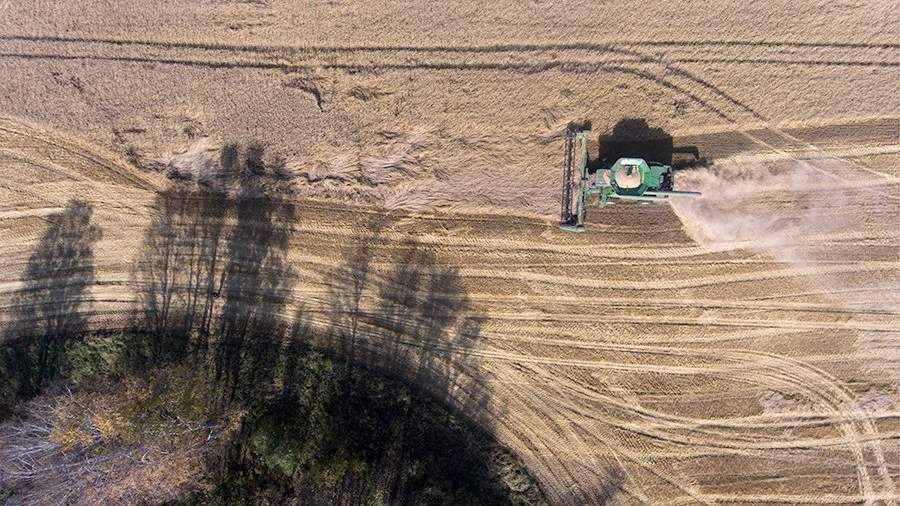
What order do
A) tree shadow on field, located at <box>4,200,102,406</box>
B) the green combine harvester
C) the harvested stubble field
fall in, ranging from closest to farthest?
the green combine harvester
the harvested stubble field
tree shadow on field, located at <box>4,200,102,406</box>

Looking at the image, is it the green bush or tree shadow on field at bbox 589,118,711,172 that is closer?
tree shadow on field at bbox 589,118,711,172

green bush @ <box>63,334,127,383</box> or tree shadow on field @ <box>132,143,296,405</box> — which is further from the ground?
tree shadow on field @ <box>132,143,296,405</box>

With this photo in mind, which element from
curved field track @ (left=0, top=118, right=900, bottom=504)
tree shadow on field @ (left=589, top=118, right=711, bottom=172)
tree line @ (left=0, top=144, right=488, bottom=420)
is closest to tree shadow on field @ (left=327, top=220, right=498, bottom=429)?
tree line @ (left=0, top=144, right=488, bottom=420)

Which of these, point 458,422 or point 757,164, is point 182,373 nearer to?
point 458,422

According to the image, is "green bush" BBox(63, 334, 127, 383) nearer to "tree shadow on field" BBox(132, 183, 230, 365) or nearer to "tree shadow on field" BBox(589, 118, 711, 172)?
"tree shadow on field" BBox(132, 183, 230, 365)

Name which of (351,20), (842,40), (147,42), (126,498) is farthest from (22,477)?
(842,40)

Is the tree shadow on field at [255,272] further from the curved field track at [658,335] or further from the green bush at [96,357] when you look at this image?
the green bush at [96,357]

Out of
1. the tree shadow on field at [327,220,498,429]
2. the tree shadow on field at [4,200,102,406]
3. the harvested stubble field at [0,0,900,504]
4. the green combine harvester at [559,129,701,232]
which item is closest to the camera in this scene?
the green combine harvester at [559,129,701,232]
